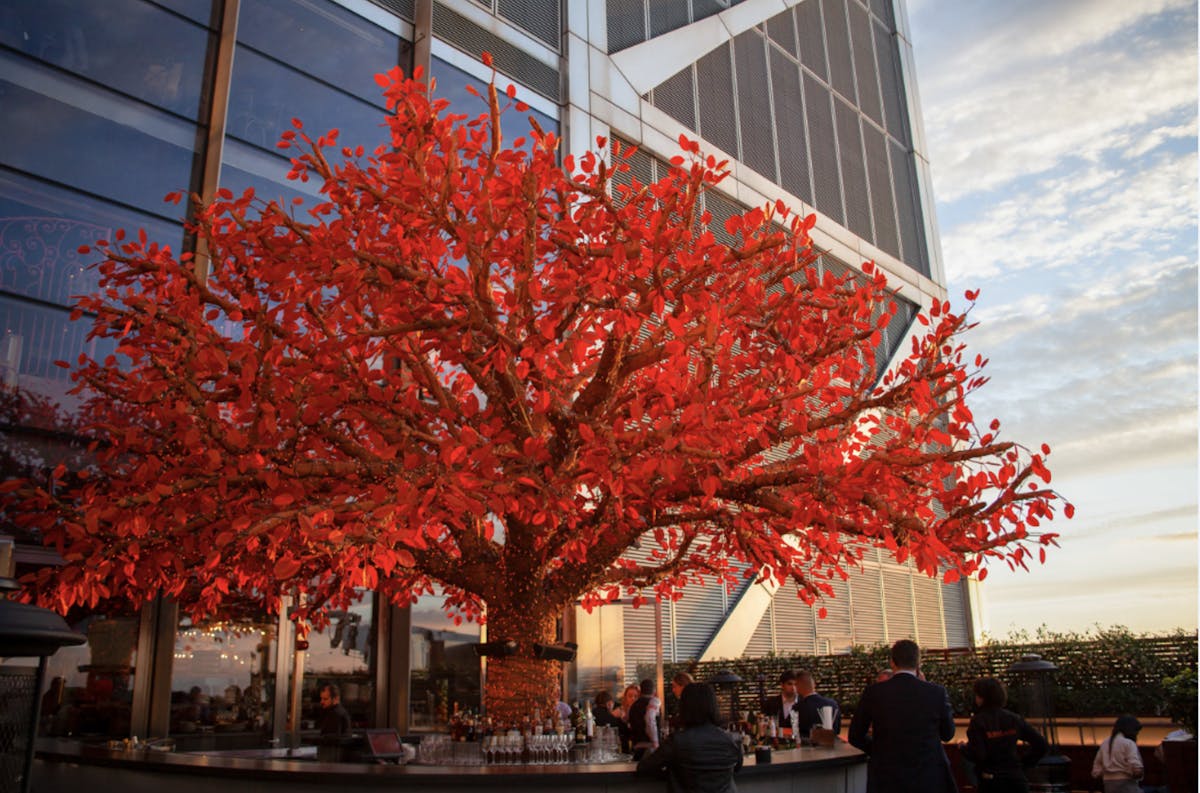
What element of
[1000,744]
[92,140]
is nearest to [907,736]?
[1000,744]

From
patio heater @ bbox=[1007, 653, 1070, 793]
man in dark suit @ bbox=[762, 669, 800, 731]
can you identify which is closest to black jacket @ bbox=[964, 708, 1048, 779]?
patio heater @ bbox=[1007, 653, 1070, 793]

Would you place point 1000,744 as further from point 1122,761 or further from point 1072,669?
point 1072,669

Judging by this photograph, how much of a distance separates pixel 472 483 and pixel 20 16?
8577 millimetres

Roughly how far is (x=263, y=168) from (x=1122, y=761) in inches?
452

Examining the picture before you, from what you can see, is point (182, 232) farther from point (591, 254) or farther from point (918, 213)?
point (918, 213)

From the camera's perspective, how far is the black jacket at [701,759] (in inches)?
213

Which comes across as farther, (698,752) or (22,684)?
(698,752)

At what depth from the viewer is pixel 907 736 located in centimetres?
539

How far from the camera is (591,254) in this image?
6.32 m

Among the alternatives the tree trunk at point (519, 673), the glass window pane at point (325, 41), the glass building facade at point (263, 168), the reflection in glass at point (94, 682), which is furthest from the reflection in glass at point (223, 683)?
the glass window pane at point (325, 41)

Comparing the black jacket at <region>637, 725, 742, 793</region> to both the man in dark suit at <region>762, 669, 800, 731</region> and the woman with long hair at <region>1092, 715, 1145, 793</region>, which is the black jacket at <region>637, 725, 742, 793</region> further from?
the man in dark suit at <region>762, 669, 800, 731</region>

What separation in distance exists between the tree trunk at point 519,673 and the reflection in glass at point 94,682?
14.8ft

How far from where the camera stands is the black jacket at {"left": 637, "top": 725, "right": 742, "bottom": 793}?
213 inches

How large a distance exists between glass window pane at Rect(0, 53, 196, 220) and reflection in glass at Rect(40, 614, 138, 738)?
188 inches
